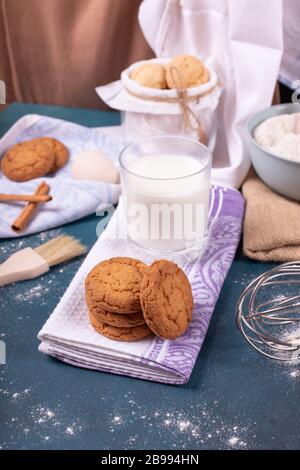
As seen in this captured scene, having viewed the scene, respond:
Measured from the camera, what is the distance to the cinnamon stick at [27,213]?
2.67 ft

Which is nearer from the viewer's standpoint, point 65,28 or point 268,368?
point 268,368

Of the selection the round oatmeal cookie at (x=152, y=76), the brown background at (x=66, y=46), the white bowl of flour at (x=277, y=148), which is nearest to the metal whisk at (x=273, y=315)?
the white bowl of flour at (x=277, y=148)

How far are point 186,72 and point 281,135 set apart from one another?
0.57ft

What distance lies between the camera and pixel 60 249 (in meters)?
0.78

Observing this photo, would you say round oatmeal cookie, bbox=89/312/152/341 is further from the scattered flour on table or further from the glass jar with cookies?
the glass jar with cookies

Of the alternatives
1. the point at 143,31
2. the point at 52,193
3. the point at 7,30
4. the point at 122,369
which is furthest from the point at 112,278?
the point at 7,30

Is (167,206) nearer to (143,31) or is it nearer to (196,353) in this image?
(196,353)

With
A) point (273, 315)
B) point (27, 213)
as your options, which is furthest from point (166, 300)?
point (27, 213)

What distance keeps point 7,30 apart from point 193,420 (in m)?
0.84

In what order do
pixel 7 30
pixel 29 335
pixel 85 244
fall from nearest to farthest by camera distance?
pixel 29 335, pixel 85 244, pixel 7 30

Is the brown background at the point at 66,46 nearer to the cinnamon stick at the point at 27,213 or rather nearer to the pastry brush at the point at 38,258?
the cinnamon stick at the point at 27,213

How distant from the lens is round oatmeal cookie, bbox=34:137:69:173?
3.10 ft

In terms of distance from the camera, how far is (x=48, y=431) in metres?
0.56

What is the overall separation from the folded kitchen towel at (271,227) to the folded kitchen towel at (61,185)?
20 centimetres
